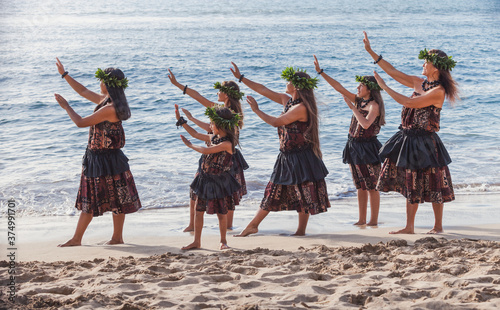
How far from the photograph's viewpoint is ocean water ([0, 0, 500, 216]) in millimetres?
10508

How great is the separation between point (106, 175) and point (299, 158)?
2.00 meters

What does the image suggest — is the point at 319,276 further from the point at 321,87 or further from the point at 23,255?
Result: the point at 321,87

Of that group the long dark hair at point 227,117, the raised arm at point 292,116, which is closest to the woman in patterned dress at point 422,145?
the raised arm at point 292,116

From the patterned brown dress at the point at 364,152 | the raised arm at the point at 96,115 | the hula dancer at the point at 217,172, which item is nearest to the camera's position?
the raised arm at the point at 96,115

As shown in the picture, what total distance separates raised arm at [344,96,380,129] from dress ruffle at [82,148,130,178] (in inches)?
98.0

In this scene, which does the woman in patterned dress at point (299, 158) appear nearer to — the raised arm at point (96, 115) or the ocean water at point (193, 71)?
the ocean water at point (193, 71)

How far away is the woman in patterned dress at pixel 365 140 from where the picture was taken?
22.8 feet

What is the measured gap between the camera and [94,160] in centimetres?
623

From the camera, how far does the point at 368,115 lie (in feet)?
22.4

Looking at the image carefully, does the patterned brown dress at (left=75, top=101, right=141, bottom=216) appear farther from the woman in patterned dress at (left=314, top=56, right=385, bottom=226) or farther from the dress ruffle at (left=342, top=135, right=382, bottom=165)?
the dress ruffle at (left=342, top=135, right=382, bottom=165)

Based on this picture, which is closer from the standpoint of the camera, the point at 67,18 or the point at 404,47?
the point at 404,47

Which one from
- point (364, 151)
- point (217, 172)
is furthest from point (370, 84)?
point (217, 172)

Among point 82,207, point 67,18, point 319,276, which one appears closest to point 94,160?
point 82,207

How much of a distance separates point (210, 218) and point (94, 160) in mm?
2006
